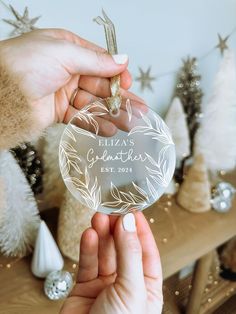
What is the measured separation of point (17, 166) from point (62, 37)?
286mm

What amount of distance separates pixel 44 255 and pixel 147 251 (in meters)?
0.31

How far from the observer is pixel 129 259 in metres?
0.57

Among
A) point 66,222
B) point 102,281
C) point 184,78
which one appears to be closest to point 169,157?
point 102,281

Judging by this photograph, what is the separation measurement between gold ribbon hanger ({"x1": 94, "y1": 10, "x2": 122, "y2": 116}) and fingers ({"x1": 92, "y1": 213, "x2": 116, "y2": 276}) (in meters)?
0.16

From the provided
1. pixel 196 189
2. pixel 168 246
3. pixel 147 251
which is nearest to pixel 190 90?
pixel 196 189

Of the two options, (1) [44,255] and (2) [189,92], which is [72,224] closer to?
(1) [44,255]

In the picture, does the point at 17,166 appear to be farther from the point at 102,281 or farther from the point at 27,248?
the point at 102,281

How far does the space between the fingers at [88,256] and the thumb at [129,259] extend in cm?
6

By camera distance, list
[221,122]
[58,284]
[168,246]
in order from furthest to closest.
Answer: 1. [221,122]
2. [168,246]
3. [58,284]

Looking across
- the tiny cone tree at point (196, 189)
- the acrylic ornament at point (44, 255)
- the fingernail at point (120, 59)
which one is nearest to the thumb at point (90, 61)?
the fingernail at point (120, 59)

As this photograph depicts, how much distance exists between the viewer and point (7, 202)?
895 millimetres

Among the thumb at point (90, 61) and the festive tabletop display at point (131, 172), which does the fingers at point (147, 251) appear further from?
the thumb at point (90, 61)

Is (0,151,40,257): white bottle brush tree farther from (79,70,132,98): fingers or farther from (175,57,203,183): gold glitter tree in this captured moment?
(175,57,203,183): gold glitter tree

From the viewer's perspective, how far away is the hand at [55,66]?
0.67m
